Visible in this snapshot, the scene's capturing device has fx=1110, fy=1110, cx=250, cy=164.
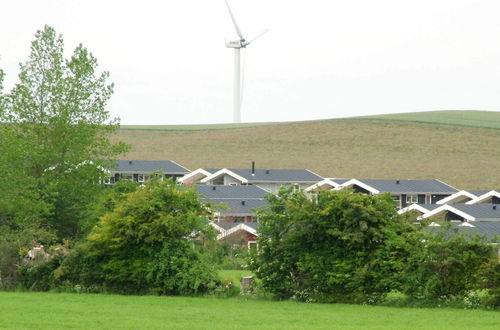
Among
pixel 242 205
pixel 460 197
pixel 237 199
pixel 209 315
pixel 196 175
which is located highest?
pixel 196 175

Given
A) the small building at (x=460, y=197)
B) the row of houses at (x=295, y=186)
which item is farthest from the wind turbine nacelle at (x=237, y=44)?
the small building at (x=460, y=197)

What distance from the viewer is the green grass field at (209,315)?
27.4 meters

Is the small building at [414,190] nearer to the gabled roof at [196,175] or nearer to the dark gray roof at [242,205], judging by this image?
the dark gray roof at [242,205]

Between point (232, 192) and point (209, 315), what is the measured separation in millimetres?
58187

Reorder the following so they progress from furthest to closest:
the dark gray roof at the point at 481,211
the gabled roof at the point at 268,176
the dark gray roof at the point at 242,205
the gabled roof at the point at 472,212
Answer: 1. the gabled roof at the point at 268,176
2. the dark gray roof at the point at 242,205
3. the dark gray roof at the point at 481,211
4. the gabled roof at the point at 472,212

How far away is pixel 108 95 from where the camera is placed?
55938mm

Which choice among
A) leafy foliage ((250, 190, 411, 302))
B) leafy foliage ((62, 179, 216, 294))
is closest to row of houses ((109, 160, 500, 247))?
leafy foliage ((250, 190, 411, 302))

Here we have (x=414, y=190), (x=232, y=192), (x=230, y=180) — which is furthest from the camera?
(x=230, y=180)

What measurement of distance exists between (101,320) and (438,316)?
9113 mm

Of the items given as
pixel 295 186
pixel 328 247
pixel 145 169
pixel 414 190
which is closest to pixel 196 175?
pixel 145 169

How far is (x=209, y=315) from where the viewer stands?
29969 millimetres

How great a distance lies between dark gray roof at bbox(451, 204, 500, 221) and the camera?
71.6 metres

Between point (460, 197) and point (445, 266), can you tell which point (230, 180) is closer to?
point (460, 197)

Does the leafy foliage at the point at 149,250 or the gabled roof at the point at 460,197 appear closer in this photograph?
the leafy foliage at the point at 149,250
